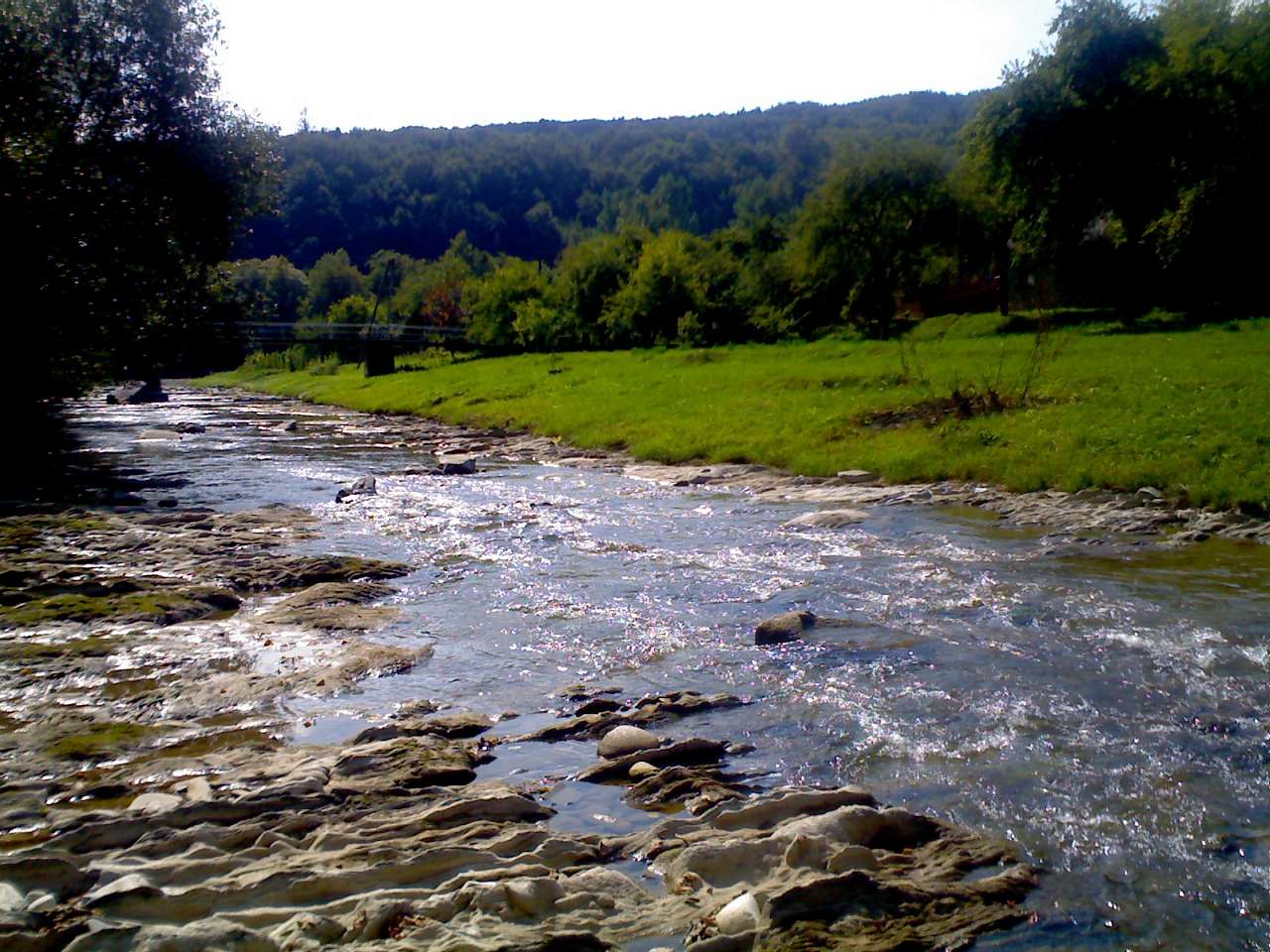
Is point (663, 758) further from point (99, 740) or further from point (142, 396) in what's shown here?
point (142, 396)

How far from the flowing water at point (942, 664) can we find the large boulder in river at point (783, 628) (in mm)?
220

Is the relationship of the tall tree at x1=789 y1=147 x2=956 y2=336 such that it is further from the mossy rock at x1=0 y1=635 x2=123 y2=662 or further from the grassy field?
the mossy rock at x1=0 y1=635 x2=123 y2=662

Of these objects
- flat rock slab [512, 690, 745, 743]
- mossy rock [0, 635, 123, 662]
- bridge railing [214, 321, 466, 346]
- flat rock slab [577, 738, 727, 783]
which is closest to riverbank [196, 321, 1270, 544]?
flat rock slab [512, 690, 745, 743]

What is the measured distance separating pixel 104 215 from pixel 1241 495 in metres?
24.3

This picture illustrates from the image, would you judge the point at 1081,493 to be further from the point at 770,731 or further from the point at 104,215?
the point at 104,215

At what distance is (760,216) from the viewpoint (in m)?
82.2

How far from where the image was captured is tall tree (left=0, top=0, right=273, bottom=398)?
80.0ft

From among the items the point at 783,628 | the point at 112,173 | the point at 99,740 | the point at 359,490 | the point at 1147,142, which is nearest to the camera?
the point at 99,740

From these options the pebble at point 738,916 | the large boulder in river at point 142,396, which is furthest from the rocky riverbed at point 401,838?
the large boulder in river at point 142,396

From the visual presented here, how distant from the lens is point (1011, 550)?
15.2 meters

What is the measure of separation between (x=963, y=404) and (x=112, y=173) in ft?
67.7

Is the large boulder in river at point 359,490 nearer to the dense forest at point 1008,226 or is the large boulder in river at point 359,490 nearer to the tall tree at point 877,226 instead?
the dense forest at point 1008,226

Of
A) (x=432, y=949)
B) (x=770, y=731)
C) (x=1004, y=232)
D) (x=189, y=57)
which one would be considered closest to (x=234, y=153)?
(x=189, y=57)

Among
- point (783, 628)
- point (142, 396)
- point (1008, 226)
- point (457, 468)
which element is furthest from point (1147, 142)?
point (142, 396)
